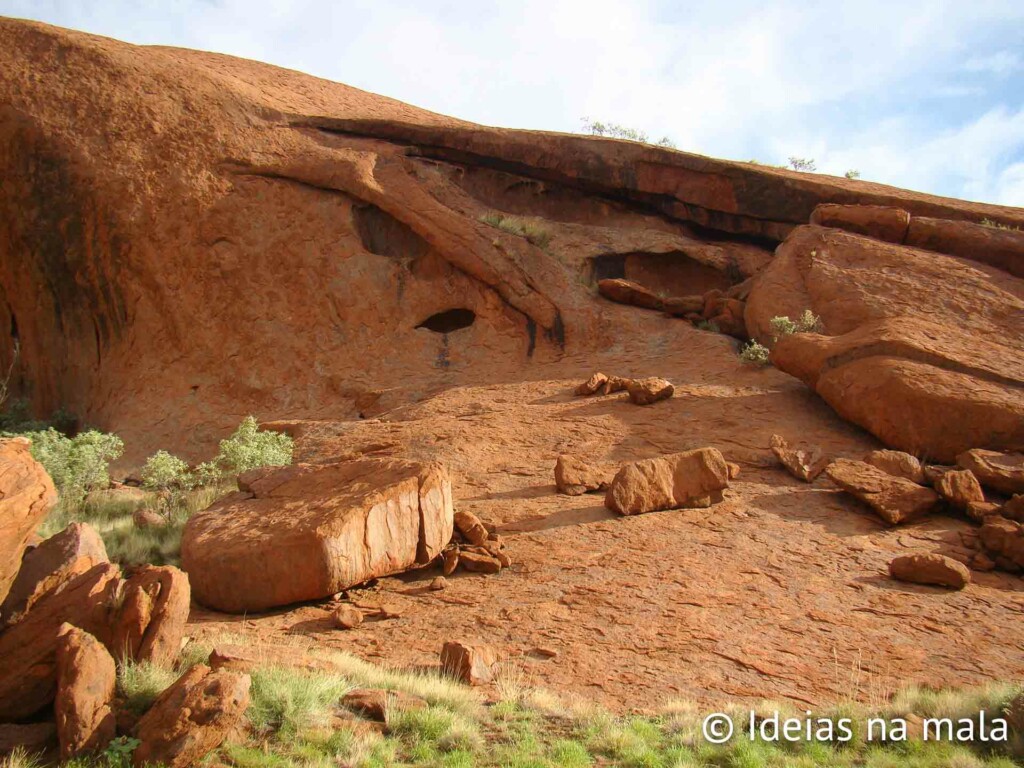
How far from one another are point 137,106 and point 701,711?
1349 centimetres

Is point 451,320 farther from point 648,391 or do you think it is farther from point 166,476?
point 166,476

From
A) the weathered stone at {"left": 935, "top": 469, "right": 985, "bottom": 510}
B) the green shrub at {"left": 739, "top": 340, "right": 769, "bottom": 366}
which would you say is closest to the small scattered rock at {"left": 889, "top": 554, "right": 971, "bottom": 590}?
the weathered stone at {"left": 935, "top": 469, "right": 985, "bottom": 510}

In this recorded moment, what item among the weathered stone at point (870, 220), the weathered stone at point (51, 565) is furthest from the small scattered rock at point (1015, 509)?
the weathered stone at point (51, 565)

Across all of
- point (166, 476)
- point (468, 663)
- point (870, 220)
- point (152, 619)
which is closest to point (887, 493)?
point (468, 663)

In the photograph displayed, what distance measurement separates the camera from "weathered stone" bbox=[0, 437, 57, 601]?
186 inches

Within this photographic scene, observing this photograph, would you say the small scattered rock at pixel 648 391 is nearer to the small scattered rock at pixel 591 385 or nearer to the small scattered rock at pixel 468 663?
the small scattered rock at pixel 591 385

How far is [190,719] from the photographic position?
415 cm

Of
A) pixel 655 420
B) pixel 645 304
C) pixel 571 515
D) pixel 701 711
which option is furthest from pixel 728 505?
pixel 645 304

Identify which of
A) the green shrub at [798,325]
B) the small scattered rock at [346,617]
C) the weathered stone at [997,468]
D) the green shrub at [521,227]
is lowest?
the small scattered rock at [346,617]

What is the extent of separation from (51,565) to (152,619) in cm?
94

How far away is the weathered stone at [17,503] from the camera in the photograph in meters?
4.72

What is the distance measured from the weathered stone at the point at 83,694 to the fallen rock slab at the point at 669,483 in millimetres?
4627

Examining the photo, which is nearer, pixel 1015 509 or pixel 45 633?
pixel 45 633

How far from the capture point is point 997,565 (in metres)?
7.20
